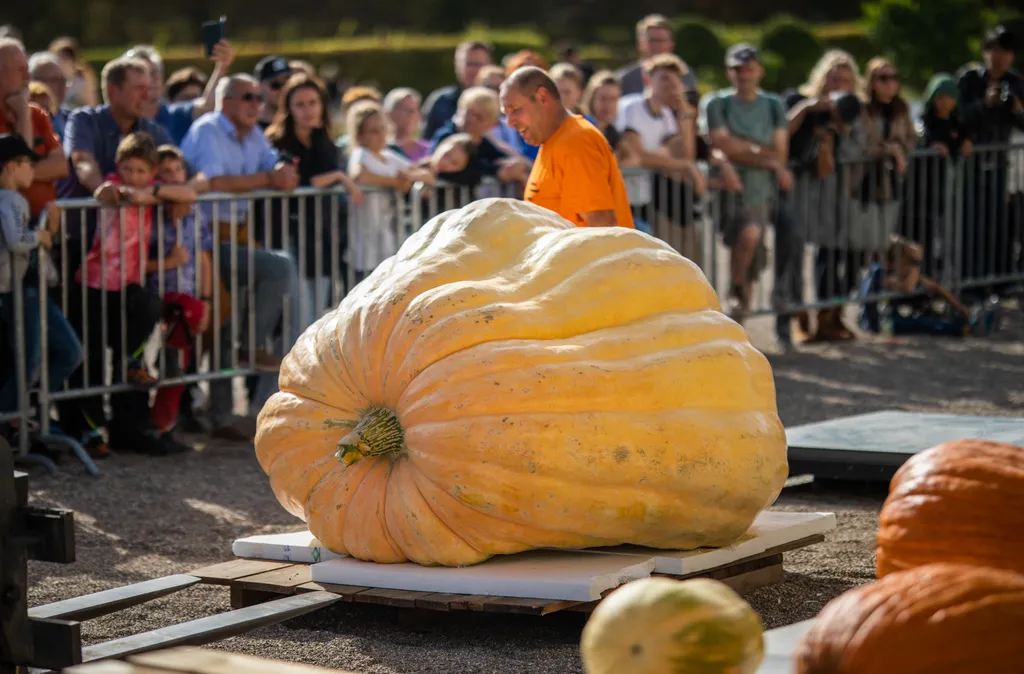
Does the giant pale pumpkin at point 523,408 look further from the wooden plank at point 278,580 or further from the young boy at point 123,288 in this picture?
the young boy at point 123,288

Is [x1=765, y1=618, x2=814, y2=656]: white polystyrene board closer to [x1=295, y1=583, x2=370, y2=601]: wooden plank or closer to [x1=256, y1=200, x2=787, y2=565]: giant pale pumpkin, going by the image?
[x1=256, y1=200, x2=787, y2=565]: giant pale pumpkin

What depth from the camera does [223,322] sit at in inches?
372

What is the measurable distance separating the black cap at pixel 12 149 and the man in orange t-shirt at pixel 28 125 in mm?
305

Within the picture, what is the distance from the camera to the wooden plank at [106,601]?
4.84 meters

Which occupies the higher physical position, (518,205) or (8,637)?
(518,205)

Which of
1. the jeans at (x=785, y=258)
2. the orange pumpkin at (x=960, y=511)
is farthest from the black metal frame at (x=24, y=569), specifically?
the jeans at (x=785, y=258)

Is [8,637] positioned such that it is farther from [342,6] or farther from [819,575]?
[342,6]

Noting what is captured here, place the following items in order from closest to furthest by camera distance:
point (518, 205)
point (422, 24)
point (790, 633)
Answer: point (790, 633) → point (518, 205) → point (422, 24)

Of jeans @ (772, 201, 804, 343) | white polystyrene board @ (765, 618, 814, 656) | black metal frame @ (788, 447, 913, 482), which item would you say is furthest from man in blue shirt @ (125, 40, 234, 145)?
white polystyrene board @ (765, 618, 814, 656)

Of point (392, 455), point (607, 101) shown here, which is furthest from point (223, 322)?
point (392, 455)

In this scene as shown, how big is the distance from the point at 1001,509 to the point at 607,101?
24.2 feet

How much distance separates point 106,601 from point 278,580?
711mm

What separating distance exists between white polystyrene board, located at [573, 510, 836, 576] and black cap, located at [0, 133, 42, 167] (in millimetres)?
4145

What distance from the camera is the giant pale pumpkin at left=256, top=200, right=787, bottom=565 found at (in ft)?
16.8
